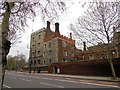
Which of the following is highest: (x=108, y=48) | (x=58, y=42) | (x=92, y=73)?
(x=58, y=42)

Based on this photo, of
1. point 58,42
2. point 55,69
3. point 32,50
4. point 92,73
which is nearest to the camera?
point 92,73

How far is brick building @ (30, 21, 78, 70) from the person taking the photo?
6312cm

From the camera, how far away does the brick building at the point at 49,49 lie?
63.1m

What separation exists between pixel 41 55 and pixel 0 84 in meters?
64.0

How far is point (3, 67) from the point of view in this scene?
448 cm

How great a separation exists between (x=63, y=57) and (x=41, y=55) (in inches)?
293

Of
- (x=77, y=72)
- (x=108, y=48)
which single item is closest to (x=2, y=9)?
(x=108, y=48)

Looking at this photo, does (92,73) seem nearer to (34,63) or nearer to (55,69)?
(55,69)

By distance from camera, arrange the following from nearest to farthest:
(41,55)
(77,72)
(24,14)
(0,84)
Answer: (0,84), (24,14), (77,72), (41,55)

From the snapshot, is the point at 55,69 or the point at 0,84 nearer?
the point at 0,84

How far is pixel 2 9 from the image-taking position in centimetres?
615

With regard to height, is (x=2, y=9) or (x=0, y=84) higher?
(x=2, y=9)

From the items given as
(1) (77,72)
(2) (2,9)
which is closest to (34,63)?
(1) (77,72)

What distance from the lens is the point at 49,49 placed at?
65.8m
